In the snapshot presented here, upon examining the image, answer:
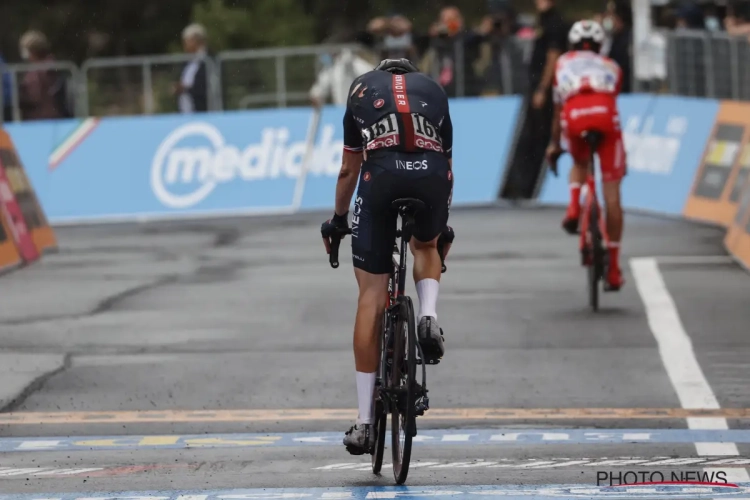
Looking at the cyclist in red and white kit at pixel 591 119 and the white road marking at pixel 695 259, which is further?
the white road marking at pixel 695 259

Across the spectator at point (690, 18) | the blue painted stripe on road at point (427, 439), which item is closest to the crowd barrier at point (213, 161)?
the spectator at point (690, 18)

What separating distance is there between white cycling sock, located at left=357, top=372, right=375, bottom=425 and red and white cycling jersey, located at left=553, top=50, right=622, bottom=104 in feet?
20.0

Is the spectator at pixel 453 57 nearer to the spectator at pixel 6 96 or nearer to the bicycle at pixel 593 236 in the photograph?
the spectator at pixel 6 96

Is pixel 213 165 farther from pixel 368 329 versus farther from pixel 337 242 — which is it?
pixel 368 329

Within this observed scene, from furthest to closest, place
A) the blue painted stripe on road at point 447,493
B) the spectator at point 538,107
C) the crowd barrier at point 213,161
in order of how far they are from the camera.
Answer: the crowd barrier at point 213,161
the spectator at point 538,107
the blue painted stripe on road at point 447,493

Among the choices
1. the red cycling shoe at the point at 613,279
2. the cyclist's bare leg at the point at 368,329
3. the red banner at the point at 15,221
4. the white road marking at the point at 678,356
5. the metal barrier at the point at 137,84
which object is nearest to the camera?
the cyclist's bare leg at the point at 368,329

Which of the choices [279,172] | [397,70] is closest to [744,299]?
[397,70]

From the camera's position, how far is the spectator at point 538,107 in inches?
816

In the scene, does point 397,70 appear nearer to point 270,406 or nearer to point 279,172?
point 270,406

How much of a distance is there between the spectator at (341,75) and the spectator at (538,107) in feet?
9.44

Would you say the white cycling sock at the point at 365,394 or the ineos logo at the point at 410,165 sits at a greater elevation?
the ineos logo at the point at 410,165

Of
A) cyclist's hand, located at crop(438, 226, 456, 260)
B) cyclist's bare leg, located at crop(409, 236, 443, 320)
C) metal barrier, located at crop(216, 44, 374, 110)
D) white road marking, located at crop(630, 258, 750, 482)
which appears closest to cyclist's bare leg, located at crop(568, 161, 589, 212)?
white road marking, located at crop(630, 258, 750, 482)

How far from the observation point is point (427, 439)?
838 cm

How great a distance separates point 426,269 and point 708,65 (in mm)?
14242
